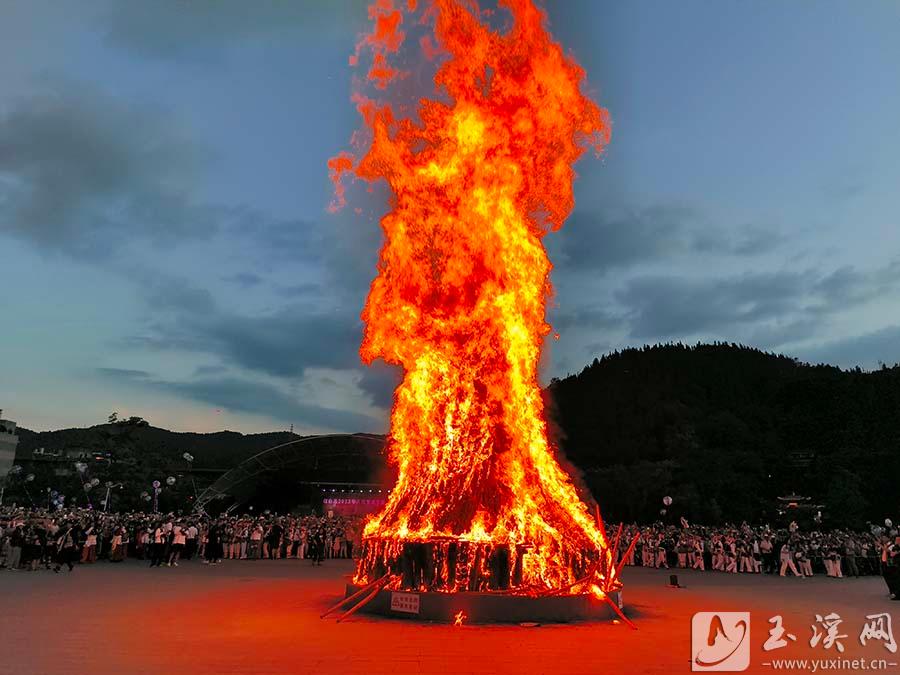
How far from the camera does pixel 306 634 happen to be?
38.9 feet

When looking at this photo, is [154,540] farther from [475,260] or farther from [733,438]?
[733,438]

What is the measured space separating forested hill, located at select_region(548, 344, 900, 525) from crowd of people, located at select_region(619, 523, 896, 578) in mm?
20786

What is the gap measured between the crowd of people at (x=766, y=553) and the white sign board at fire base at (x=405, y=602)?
17599 mm

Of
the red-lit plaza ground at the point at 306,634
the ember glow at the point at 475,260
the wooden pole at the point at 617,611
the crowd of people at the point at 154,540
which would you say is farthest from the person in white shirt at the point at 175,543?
the wooden pole at the point at 617,611

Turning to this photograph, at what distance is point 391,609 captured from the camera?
45.2 ft

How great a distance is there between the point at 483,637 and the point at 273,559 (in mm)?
25652

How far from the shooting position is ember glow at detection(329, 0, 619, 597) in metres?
16.4

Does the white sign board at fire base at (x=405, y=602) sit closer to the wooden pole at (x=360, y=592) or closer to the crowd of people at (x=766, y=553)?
the wooden pole at (x=360, y=592)

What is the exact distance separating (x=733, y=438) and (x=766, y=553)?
34.2m

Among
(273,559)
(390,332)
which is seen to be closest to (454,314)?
(390,332)

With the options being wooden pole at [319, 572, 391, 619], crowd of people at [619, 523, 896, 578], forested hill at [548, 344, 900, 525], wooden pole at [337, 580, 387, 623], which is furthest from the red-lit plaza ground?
forested hill at [548, 344, 900, 525]

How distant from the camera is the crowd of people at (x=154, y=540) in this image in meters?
23.5

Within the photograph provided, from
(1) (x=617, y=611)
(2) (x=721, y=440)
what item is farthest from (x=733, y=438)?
(1) (x=617, y=611)

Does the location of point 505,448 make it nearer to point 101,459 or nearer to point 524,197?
point 524,197
